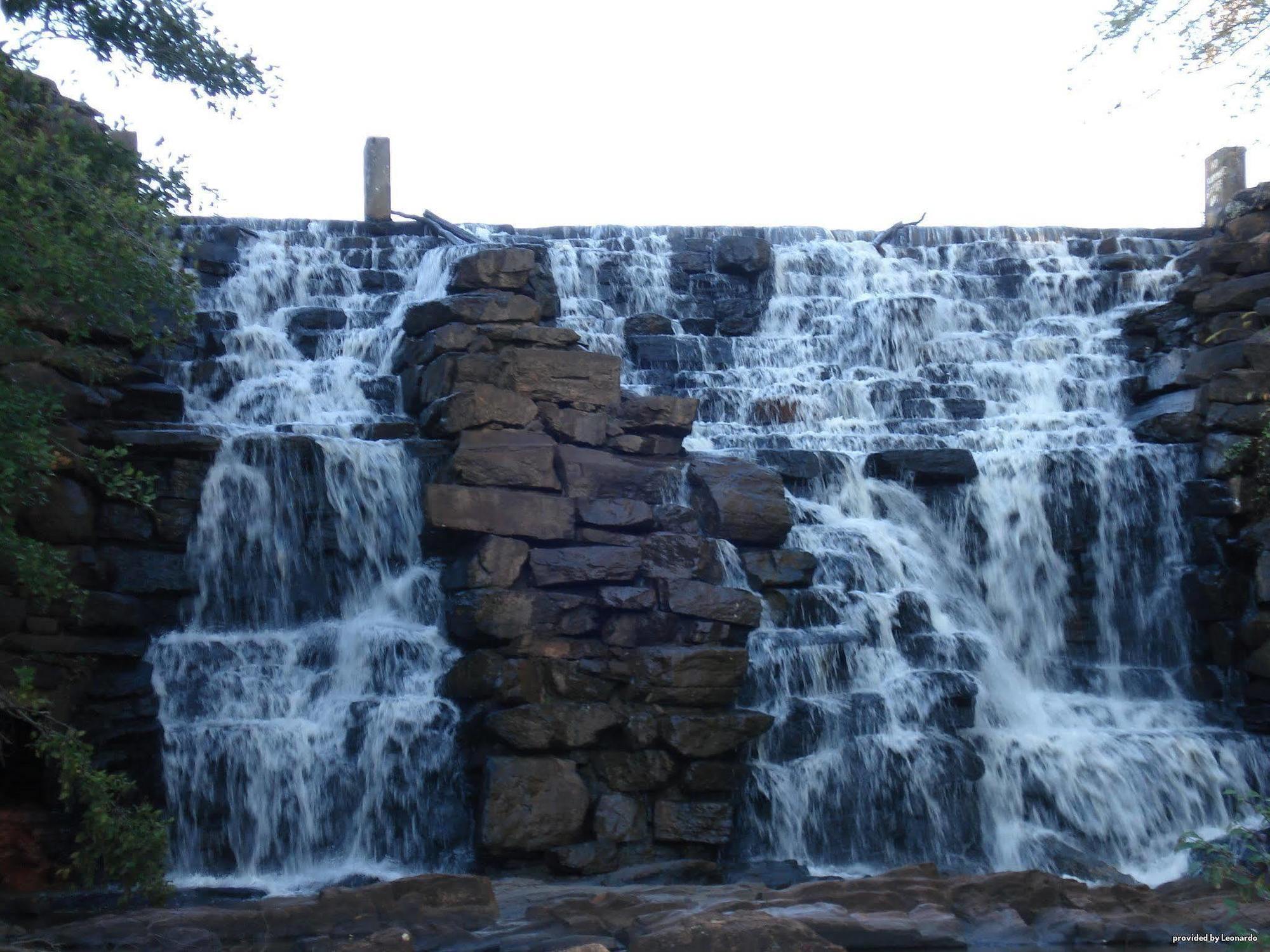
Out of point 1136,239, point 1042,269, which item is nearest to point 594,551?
point 1042,269

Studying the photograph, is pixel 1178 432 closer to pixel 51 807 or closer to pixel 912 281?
pixel 912 281

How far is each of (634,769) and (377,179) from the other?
44.4 feet

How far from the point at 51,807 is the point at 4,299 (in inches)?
193

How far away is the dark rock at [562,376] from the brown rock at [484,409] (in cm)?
19

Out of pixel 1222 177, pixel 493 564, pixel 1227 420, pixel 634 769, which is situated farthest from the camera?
pixel 1222 177

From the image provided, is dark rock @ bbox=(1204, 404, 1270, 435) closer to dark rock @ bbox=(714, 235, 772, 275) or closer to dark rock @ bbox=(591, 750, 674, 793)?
dark rock @ bbox=(714, 235, 772, 275)

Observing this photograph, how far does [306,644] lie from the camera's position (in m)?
14.6

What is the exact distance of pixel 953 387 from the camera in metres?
20.7

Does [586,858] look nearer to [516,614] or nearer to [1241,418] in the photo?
[516,614]

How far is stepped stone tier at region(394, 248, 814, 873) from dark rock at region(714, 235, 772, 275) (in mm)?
7084

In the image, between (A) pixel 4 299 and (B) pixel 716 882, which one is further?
(B) pixel 716 882

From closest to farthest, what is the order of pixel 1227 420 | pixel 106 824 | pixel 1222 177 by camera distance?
pixel 106 824 → pixel 1227 420 → pixel 1222 177

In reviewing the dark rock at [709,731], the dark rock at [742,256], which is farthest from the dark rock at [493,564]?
the dark rock at [742,256]

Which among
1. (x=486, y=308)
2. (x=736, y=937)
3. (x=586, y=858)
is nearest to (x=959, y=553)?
(x=486, y=308)
